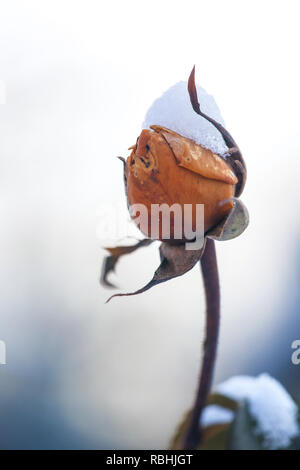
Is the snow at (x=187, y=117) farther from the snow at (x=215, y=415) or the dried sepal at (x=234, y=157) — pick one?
the snow at (x=215, y=415)

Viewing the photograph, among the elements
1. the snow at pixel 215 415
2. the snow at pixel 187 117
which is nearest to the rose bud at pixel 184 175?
the snow at pixel 187 117

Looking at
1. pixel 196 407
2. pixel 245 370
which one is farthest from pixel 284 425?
pixel 245 370

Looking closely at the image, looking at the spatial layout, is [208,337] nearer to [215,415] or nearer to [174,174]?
[215,415]

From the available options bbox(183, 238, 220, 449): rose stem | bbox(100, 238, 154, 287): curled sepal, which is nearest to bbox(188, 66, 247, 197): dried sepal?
bbox(183, 238, 220, 449): rose stem

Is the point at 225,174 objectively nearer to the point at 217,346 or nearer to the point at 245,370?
the point at 217,346

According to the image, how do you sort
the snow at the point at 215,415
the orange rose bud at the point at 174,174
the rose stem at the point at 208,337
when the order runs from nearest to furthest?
the orange rose bud at the point at 174,174 < the rose stem at the point at 208,337 < the snow at the point at 215,415

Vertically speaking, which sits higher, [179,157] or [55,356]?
[179,157]
